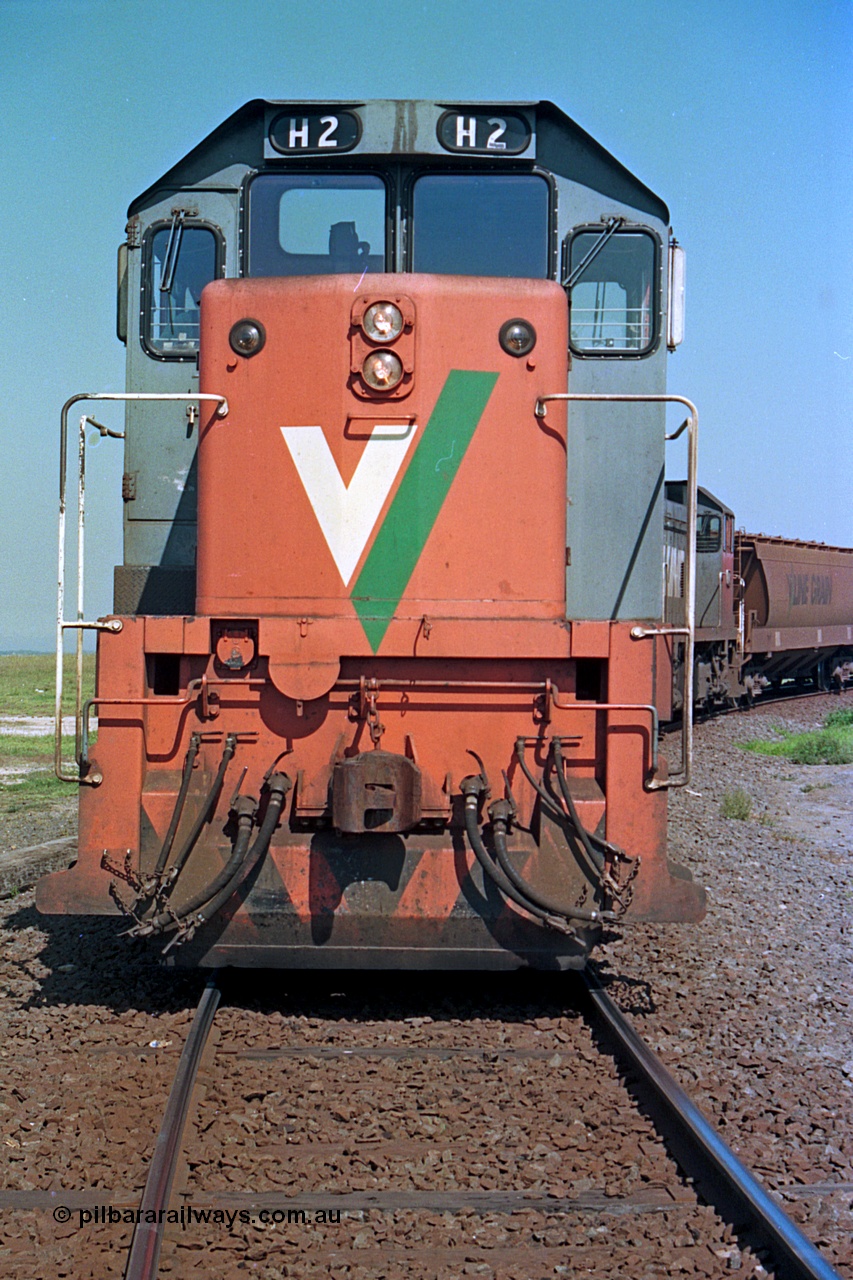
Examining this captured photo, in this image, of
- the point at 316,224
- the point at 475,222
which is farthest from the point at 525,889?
the point at 316,224

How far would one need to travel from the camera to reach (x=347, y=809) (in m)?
4.30

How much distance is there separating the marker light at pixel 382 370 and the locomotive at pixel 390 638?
12 millimetres

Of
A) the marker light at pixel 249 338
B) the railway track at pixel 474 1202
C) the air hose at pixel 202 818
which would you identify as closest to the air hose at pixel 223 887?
the air hose at pixel 202 818

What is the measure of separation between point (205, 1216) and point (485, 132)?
452 centimetres

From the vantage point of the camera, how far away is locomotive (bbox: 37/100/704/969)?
4477mm

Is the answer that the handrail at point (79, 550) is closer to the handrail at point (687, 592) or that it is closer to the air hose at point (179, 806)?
the air hose at point (179, 806)

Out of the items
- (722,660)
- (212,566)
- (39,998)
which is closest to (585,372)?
(212,566)

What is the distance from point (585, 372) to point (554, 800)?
2168mm

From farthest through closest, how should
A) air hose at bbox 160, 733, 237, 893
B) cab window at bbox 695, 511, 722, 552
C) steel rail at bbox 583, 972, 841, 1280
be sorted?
1. cab window at bbox 695, 511, 722, 552
2. air hose at bbox 160, 733, 237, 893
3. steel rail at bbox 583, 972, 841, 1280

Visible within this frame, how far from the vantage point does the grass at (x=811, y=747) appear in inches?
610

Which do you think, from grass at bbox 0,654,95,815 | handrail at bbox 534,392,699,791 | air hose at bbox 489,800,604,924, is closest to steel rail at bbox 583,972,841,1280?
air hose at bbox 489,800,604,924

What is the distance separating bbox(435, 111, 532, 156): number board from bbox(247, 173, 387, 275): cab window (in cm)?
38

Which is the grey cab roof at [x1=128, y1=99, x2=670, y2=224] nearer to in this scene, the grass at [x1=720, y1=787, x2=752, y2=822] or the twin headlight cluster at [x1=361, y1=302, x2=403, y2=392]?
the twin headlight cluster at [x1=361, y1=302, x2=403, y2=392]

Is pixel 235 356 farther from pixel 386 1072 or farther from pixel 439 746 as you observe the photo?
pixel 386 1072
